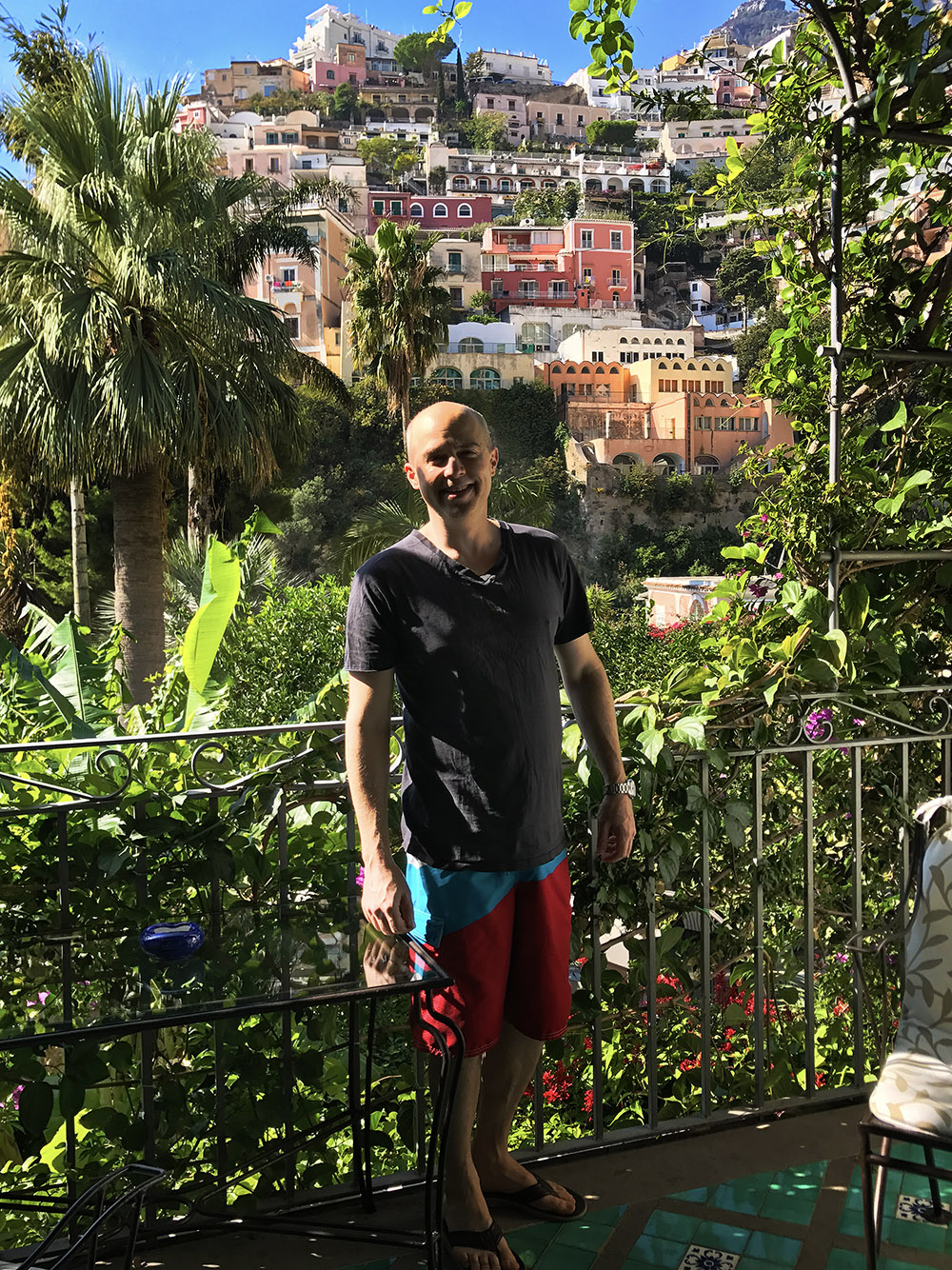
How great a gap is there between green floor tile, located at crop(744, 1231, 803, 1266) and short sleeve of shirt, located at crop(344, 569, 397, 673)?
3.39ft

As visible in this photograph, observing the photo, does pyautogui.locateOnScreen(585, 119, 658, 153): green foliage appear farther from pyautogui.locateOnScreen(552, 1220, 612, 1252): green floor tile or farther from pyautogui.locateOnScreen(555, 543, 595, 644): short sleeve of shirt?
pyautogui.locateOnScreen(552, 1220, 612, 1252): green floor tile

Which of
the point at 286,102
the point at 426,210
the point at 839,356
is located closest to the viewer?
the point at 839,356

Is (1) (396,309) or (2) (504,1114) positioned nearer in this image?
(2) (504,1114)

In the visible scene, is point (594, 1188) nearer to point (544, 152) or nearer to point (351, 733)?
point (351, 733)

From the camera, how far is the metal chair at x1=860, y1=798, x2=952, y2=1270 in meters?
1.34

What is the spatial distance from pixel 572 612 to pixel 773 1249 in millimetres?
997

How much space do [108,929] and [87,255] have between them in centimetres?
1095

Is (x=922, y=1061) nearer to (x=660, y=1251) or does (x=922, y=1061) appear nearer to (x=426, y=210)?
(x=660, y=1251)

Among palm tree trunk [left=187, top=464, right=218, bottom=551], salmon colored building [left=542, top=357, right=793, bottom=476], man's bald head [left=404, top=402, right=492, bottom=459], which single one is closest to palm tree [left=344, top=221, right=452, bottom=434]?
palm tree trunk [left=187, top=464, right=218, bottom=551]

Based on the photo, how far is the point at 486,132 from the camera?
68938 mm

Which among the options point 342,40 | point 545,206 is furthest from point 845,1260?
point 342,40

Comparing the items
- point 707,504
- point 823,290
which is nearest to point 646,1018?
point 823,290

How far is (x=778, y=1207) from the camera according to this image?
1.70 meters

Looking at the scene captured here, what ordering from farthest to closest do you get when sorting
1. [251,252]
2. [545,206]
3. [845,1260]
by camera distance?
[545,206] → [251,252] → [845,1260]
